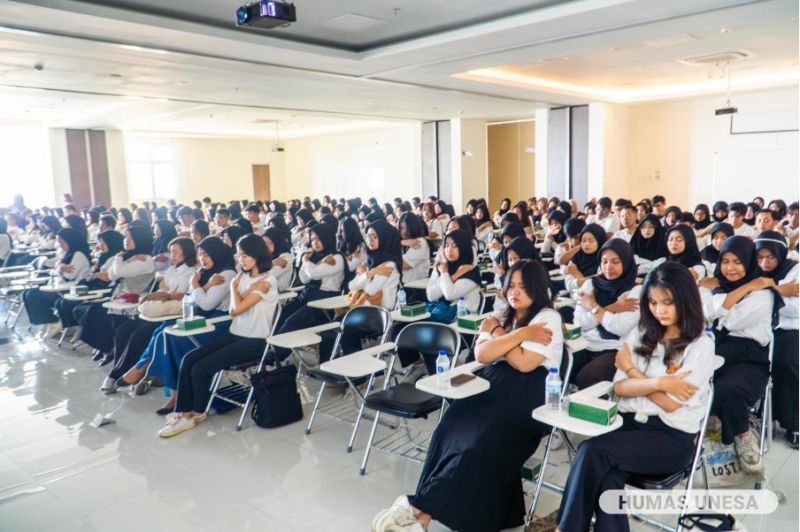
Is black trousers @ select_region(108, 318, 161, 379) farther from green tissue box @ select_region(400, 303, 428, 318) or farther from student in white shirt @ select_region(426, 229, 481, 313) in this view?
student in white shirt @ select_region(426, 229, 481, 313)

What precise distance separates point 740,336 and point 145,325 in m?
4.68

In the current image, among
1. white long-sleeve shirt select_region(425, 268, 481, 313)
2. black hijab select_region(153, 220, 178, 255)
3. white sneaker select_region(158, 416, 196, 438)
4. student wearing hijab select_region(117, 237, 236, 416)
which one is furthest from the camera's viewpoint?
black hijab select_region(153, 220, 178, 255)

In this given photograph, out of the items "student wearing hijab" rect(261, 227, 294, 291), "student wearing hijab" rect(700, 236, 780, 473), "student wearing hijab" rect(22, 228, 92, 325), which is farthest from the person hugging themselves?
"student wearing hijab" rect(22, 228, 92, 325)

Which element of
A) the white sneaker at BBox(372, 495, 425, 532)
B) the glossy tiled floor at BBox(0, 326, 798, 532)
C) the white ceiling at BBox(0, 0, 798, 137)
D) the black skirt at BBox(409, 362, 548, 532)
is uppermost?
the white ceiling at BBox(0, 0, 798, 137)

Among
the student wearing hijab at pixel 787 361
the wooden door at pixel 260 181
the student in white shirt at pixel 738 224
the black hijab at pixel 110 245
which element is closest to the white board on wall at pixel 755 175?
the student in white shirt at pixel 738 224

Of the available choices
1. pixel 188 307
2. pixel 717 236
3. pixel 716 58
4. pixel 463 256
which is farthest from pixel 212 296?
pixel 716 58

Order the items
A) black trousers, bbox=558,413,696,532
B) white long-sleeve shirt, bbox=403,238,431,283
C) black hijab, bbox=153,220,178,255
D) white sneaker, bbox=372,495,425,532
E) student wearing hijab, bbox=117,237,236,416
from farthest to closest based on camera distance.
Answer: black hijab, bbox=153,220,178,255 < white long-sleeve shirt, bbox=403,238,431,283 < student wearing hijab, bbox=117,237,236,416 < white sneaker, bbox=372,495,425,532 < black trousers, bbox=558,413,696,532

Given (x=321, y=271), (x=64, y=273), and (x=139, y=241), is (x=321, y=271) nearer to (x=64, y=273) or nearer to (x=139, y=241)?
(x=139, y=241)

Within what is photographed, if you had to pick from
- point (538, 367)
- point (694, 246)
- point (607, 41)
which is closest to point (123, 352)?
point (538, 367)

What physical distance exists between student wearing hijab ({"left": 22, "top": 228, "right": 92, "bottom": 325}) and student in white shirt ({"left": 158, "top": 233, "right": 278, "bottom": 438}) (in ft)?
10.3

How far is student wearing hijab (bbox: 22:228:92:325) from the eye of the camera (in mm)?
6938

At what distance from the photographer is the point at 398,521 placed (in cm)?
284

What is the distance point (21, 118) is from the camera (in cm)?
1620

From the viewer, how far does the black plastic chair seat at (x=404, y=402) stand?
3387 millimetres
